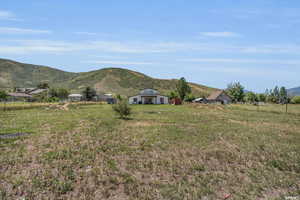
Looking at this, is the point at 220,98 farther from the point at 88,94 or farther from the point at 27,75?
the point at 27,75

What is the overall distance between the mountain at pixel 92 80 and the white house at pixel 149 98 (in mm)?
43388

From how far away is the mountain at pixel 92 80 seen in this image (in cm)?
12497

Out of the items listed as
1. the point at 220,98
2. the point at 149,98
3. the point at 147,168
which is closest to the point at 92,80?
the point at 149,98

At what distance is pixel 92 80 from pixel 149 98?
262ft

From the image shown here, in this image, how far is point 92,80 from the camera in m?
142

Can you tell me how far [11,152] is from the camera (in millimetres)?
Result: 9906

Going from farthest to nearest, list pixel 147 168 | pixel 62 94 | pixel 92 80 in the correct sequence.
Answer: pixel 92 80 < pixel 62 94 < pixel 147 168

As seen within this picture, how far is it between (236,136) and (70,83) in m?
140

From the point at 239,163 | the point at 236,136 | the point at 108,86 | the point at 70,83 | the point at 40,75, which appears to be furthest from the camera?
the point at 40,75

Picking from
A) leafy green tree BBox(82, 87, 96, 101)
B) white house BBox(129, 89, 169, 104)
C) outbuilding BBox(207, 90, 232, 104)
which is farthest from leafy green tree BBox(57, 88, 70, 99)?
outbuilding BBox(207, 90, 232, 104)

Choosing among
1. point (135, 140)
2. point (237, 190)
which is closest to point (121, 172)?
point (237, 190)

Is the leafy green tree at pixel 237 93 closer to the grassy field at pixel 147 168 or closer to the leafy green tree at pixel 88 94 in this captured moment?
the leafy green tree at pixel 88 94

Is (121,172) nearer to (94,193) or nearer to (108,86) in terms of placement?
(94,193)

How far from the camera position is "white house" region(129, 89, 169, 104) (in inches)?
2808
